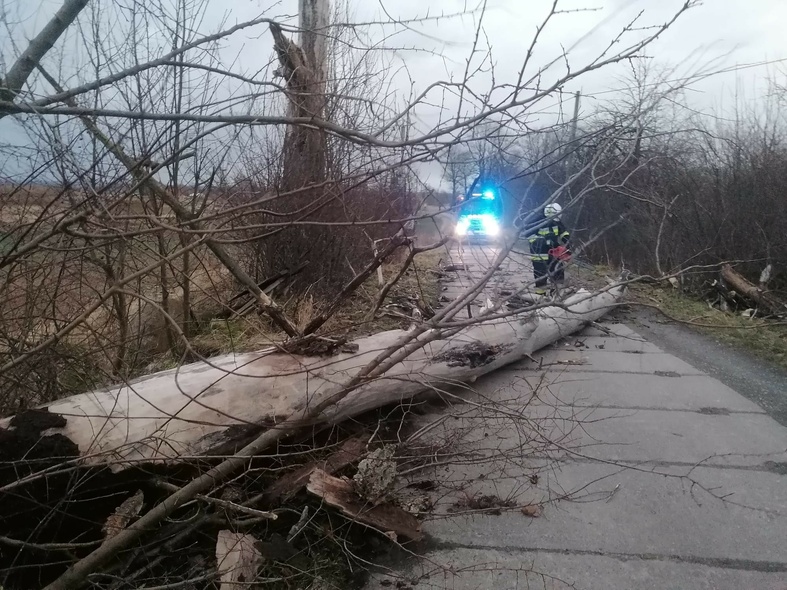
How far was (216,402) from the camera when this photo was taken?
3.13m

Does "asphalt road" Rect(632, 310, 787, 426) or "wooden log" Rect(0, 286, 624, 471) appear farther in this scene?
"asphalt road" Rect(632, 310, 787, 426)

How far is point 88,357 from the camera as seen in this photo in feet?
11.5

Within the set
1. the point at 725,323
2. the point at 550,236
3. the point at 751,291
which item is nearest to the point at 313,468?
the point at 550,236

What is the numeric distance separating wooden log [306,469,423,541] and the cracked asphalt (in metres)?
0.11

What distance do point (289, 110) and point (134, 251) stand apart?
190 centimetres

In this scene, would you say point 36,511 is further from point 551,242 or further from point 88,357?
point 551,242

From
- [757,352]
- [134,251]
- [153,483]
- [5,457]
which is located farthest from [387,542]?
[757,352]

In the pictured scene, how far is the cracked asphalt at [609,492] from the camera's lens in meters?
2.66

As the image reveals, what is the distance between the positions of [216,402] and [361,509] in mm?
1028

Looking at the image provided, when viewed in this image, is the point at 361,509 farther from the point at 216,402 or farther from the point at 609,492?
the point at 609,492

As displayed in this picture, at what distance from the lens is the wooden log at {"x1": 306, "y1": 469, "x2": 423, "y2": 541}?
2.80m

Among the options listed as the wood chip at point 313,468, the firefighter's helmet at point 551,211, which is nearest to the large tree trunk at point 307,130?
the firefighter's helmet at point 551,211

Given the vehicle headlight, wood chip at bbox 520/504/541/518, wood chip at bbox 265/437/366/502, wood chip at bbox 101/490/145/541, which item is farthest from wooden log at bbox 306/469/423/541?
the vehicle headlight

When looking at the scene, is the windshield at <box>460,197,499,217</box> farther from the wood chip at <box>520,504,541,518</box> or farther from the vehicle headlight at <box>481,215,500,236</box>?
the wood chip at <box>520,504,541,518</box>
